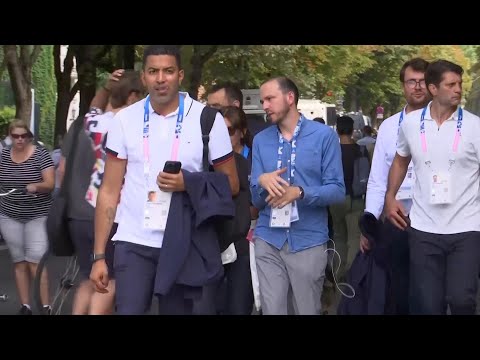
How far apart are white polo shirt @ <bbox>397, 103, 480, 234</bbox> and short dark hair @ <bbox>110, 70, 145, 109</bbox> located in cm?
205

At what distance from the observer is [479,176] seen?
587cm

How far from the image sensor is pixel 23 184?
9.18 meters

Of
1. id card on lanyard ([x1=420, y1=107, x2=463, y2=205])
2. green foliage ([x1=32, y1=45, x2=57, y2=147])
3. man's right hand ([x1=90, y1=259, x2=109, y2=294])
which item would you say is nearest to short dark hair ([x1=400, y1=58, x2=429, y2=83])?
id card on lanyard ([x1=420, y1=107, x2=463, y2=205])

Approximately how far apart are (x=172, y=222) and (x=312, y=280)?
1343 mm

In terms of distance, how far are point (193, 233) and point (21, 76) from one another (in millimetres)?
17144

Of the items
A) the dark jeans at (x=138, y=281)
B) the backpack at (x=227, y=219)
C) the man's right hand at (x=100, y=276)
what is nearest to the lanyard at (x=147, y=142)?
the backpack at (x=227, y=219)

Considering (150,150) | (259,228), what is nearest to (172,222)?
(150,150)

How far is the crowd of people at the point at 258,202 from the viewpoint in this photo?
5.14 meters

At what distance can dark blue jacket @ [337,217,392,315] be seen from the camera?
664 cm

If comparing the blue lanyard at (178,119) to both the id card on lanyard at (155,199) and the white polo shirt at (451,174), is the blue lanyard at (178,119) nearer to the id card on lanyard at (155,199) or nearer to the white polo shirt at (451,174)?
the id card on lanyard at (155,199)

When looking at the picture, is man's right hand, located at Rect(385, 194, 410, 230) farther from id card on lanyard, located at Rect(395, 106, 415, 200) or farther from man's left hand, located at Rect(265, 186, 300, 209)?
man's left hand, located at Rect(265, 186, 300, 209)
